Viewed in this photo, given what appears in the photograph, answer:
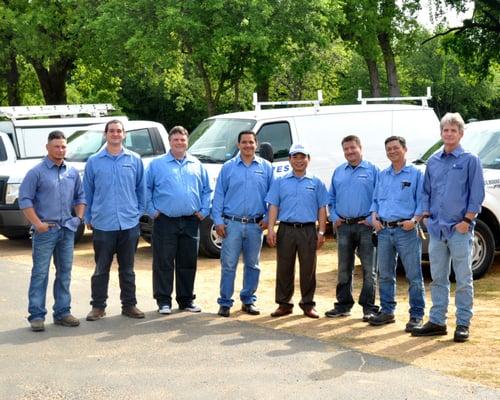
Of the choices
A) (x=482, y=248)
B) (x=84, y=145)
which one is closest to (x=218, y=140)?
(x=84, y=145)

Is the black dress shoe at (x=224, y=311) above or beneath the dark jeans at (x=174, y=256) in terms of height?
beneath

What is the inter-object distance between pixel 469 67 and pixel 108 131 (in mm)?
24224

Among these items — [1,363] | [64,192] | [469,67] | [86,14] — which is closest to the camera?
[1,363]

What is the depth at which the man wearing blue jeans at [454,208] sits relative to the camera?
26.5 ft

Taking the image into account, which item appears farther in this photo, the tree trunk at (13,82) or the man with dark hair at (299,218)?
the tree trunk at (13,82)

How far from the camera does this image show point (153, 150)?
626 inches

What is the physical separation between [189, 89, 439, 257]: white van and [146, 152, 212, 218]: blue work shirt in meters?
3.91

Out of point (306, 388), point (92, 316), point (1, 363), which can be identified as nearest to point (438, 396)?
point (306, 388)

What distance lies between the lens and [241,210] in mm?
9539

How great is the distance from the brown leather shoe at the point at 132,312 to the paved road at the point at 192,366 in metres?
0.12

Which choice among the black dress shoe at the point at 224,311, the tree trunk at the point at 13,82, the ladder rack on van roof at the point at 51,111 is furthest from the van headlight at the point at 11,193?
the tree trunk at the point at 13,82

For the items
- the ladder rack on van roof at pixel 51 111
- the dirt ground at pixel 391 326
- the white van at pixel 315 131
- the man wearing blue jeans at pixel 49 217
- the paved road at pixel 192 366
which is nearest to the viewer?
the paved road at pixel 192 366

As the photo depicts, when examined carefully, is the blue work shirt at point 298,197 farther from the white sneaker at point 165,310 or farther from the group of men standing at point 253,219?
the white sneaker at point 165,310

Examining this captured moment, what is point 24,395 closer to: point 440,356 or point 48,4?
point 440,356
